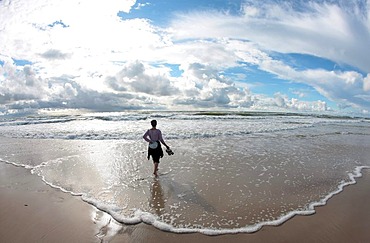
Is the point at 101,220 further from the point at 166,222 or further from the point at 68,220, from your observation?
the point at 166,222

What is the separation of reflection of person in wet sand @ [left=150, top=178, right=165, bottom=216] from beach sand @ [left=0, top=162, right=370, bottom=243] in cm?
78

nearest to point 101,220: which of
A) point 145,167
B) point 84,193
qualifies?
point 84,193

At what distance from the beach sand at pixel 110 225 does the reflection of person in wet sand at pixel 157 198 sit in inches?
30.9

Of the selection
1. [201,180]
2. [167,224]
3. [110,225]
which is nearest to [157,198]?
[167,224]

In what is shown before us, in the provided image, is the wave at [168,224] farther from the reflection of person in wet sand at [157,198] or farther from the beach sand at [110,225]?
the reflection of person in wet sand at [157,198]

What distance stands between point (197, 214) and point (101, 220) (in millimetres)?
1918

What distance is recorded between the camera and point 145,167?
29.0 ft

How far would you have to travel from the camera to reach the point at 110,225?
472 centimetres

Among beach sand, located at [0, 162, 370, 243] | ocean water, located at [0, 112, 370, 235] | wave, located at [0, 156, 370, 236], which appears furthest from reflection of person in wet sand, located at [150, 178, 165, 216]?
beach sand, located at [0, 162, 370, 243]

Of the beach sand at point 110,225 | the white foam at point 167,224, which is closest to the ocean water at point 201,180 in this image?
the white foam at point 167,224

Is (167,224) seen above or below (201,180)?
below

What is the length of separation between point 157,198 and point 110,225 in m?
1.56

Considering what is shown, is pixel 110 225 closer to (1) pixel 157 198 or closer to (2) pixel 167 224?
(2) pixel 167 224

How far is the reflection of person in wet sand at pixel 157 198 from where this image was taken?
18.1ft
